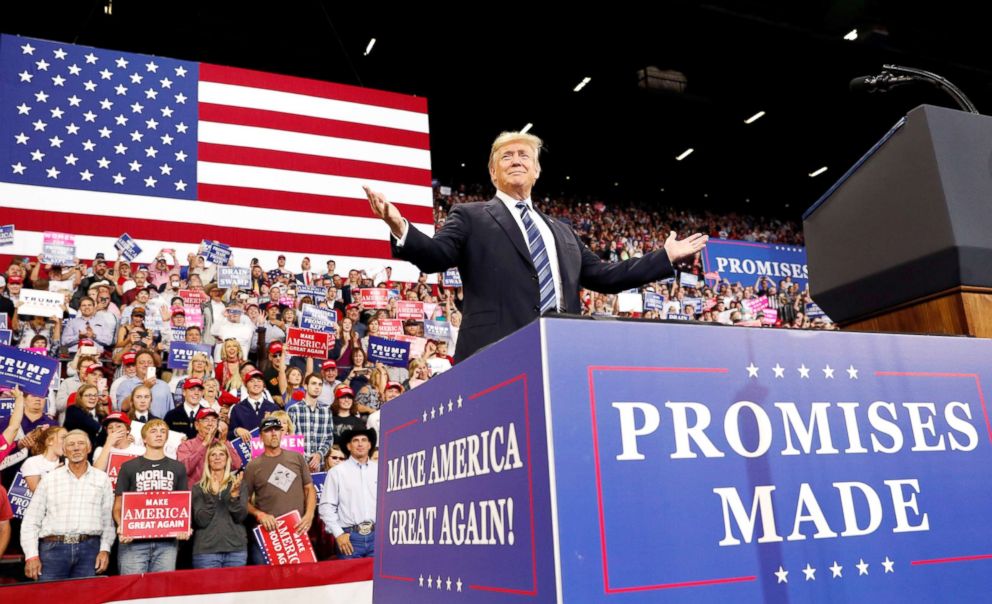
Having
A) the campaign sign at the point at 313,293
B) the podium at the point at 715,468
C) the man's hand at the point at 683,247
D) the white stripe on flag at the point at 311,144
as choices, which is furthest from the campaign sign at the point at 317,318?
the podium at the point at 715,468

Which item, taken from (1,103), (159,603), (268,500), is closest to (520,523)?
(159,603)

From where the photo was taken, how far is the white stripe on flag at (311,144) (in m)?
10.6

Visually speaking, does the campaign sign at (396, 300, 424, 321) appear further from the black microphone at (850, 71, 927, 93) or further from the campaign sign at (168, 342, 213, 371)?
the black microphone at (850, 71, 927, 93)

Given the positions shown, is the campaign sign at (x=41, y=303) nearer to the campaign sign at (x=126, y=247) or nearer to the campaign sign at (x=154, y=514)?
the campaign sign at (x=126, y=247)

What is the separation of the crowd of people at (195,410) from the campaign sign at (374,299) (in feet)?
0.07

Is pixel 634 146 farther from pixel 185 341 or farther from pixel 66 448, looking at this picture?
pixel 66 448

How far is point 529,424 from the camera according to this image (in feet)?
3.33

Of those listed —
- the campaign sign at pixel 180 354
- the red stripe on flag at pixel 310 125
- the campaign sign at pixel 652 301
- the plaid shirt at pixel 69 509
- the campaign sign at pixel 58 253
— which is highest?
the red stripe on flag at pixel 310 125

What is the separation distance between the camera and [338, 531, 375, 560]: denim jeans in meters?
4.89

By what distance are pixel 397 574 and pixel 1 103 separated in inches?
405

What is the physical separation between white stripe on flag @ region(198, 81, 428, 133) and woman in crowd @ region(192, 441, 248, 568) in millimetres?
7359

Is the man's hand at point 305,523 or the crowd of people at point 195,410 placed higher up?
the crowd of people at point 195,410

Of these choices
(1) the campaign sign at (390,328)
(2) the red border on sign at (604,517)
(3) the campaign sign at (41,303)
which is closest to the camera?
(2) the red border on sign at (604,517)

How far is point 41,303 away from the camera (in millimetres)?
6176
